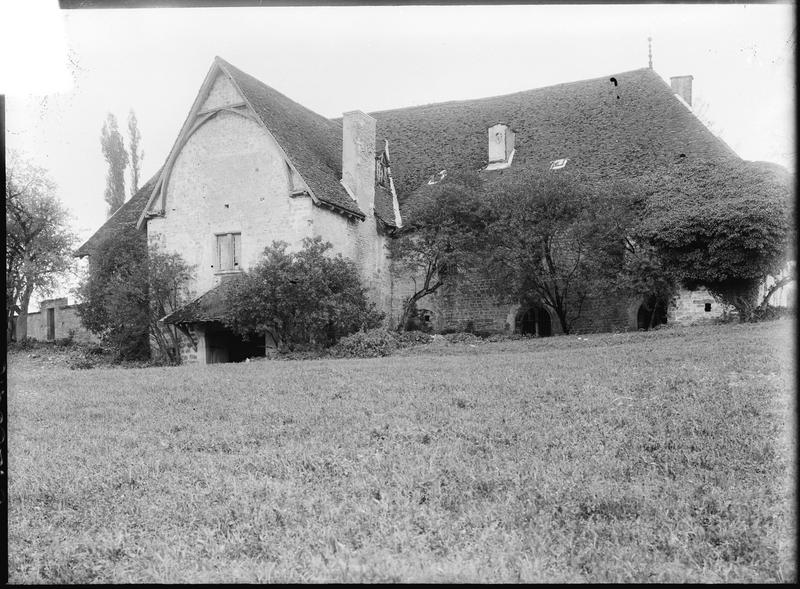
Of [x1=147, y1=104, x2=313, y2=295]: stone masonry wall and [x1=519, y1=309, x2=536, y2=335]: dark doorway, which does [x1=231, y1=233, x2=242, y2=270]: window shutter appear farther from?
[x1=519, y1=309, x2=536, y2=335]: dark doorway

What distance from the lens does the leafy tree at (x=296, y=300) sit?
18812 mm

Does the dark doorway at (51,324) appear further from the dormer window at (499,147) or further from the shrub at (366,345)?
the dormer window at (499,147)

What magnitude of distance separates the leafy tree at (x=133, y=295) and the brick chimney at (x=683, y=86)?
18732mm

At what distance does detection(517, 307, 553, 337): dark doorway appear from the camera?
927 inches

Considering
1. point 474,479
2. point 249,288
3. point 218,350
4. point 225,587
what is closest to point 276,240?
point 249,288

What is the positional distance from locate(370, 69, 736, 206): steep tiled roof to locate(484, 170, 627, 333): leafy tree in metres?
2.36

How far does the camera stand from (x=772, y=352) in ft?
37.3

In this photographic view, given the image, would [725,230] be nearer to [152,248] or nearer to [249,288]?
[249,288]

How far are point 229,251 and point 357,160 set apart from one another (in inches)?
204

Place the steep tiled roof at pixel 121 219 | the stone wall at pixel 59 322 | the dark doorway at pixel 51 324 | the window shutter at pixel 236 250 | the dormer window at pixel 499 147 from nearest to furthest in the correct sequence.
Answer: the window shutter at pixel 236 250 → the steep tiled roof at pixel 121 219 → the dormer window at pixel 499 147 → the stone wall at pixel 59 322 → the dark doorway at pixel 51 324

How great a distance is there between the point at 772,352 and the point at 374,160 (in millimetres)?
15578

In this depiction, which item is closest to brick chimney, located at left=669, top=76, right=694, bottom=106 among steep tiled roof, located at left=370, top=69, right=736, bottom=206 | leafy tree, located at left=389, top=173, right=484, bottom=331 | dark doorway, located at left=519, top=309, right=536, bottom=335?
steep tiled roof, located at left=370, top=69, right=736, bottom=206

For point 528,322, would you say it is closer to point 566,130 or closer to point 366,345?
point 566,130

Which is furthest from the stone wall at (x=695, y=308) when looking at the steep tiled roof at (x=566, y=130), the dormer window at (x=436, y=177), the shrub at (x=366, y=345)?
the dormer window at (x=436, y=177)
